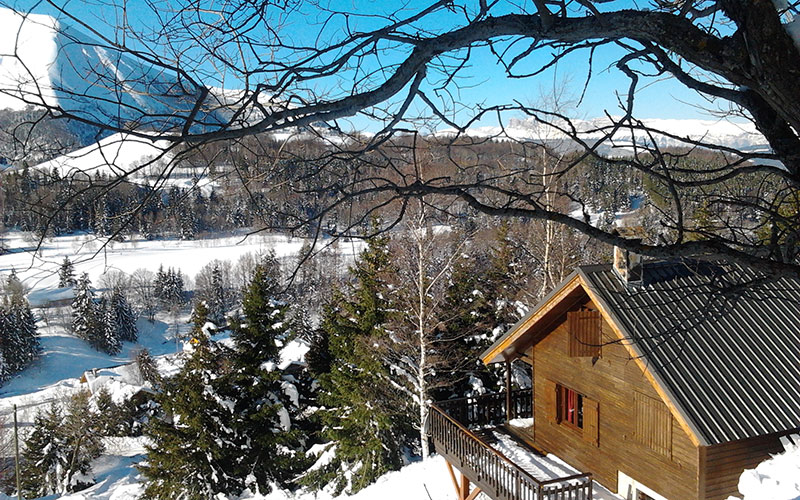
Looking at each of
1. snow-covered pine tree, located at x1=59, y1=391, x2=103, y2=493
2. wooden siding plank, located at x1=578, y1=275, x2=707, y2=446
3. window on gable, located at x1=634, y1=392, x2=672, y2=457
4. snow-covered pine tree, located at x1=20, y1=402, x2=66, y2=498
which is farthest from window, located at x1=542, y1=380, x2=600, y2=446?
snow-covered pine tree, located at x1=20, y1=402, x2=66, y2=498

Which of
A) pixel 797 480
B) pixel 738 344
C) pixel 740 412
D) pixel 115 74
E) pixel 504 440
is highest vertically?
pixel 115 74

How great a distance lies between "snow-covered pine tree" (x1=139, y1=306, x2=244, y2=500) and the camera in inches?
602

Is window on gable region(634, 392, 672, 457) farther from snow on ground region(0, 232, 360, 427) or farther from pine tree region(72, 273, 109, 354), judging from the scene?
pine tree region(72, 273, 109, 354)

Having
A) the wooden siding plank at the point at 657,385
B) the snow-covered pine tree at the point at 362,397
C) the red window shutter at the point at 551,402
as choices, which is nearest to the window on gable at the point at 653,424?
the wooden siding plank at the point at 657,385

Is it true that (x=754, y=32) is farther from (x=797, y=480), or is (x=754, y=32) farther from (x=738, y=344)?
(x=738, y=344)

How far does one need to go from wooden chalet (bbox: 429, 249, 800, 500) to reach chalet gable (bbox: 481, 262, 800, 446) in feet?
0.06

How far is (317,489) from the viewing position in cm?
1641

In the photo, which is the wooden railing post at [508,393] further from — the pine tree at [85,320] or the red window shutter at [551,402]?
the pine tree at [85,320]

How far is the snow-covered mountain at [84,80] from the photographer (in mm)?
1651

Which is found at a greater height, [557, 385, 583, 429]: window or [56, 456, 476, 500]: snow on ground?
[557, 385, 583, 429]: window

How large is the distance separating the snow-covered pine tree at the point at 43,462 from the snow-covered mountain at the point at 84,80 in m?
28.5

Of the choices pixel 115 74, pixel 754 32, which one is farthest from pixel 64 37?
pixel 754 32

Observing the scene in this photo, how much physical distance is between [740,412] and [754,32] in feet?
20.6

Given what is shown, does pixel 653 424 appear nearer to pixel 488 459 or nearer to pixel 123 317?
pixel 488 459
